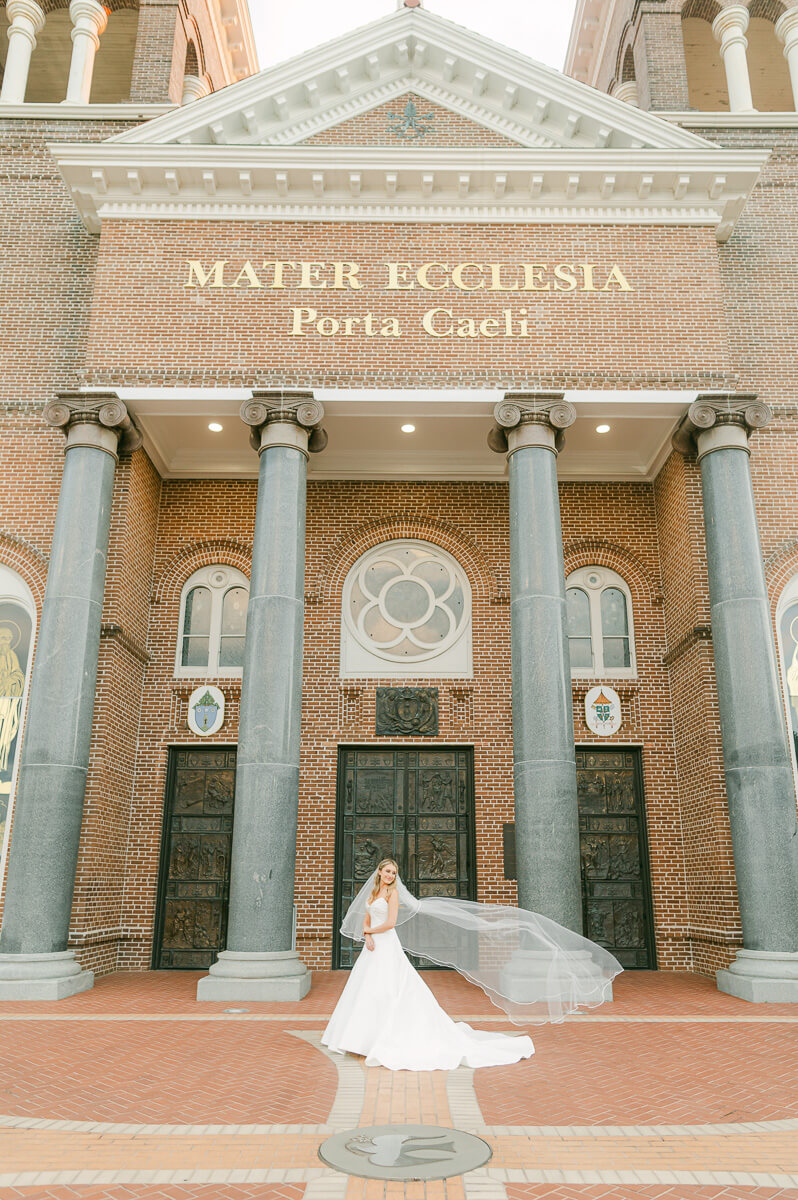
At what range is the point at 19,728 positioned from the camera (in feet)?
46.8

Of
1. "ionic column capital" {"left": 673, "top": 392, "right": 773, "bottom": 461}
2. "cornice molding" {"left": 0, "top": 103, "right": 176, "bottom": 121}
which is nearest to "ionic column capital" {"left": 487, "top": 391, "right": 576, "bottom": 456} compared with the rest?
"ionic column capital" {"left": 673, "top": 392, "right": 773, "bottom": 461}

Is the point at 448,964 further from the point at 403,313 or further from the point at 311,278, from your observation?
the point at 311,278

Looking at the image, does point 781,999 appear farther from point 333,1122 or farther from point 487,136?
point 487,136

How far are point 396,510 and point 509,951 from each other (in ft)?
28.0

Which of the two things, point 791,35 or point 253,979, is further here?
point 791,35

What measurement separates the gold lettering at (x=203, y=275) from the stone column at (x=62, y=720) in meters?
2.46

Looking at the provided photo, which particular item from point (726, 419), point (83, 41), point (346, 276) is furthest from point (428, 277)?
point (83, 41)

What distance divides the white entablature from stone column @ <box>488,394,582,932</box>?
386 centimetres

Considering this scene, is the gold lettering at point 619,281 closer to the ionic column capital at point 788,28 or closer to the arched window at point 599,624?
the arched window at point 599,624

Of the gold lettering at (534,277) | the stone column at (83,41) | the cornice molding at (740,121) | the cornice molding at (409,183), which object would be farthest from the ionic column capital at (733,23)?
the stone column at (83,41)

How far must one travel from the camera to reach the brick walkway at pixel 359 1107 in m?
5.17

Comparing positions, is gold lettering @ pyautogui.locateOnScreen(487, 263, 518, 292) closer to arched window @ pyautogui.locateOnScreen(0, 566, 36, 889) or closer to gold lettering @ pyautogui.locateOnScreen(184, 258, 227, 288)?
gold lettering @ pyautogui.locateOnScreen(184, 258, 227, 288)

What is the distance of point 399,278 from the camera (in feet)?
48.4

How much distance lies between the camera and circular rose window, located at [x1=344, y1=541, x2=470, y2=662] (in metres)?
16.4
